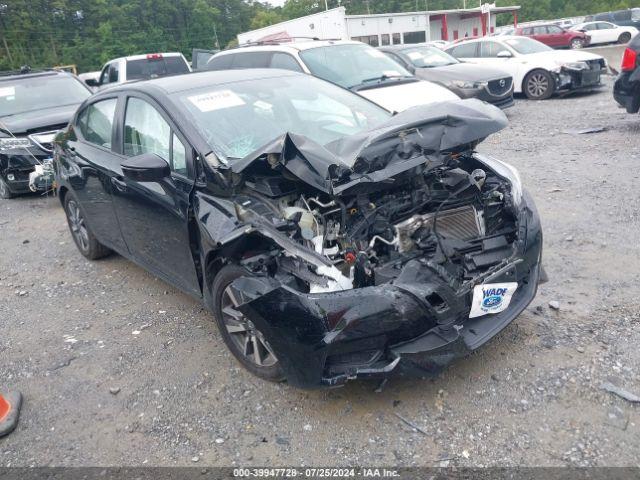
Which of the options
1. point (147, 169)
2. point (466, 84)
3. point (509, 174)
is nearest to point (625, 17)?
point (466, 84)

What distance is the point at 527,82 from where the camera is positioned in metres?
Result: 12.1

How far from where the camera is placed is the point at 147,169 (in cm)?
349

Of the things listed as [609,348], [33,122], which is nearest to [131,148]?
[609,348]

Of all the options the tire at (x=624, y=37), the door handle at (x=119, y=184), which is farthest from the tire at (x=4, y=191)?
the tire at (x=624, y=37)

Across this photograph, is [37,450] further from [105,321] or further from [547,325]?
[547,325]

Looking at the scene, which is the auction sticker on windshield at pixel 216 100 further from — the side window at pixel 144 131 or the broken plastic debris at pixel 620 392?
the broken plastic debris at pixel 620 392

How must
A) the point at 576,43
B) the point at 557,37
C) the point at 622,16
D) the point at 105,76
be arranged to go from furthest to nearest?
1. the point at 622,16
2. the point at 557,37
3. the point at 576,43
4. the point at 105,76

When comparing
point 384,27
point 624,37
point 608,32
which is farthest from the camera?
point 384,27

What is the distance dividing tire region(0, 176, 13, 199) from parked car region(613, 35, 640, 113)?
30.6 feet

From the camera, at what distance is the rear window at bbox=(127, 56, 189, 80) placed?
509 inches

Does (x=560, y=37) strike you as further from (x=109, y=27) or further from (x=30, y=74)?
(x=109, y=27)

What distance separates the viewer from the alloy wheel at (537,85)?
39.0 ft

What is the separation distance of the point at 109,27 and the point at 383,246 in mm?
44489

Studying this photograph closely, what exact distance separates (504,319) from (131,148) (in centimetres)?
304
